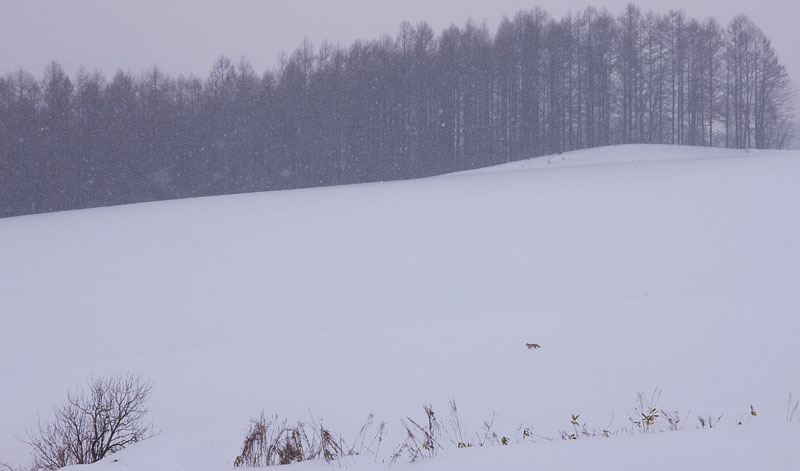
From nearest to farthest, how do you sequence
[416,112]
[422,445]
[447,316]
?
1. [422,445]
2. [447,316]
3. [416,112]

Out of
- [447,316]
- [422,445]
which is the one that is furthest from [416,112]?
[422,445]

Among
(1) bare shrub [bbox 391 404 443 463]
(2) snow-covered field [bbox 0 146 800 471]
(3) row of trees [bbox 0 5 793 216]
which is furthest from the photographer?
(3) row of trees [bbox 0 5 793 216]

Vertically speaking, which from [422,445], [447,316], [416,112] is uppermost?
[416,112]

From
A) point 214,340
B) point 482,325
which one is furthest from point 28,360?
point 482,325

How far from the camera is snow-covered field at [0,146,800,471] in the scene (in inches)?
239

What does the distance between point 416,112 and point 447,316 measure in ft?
113

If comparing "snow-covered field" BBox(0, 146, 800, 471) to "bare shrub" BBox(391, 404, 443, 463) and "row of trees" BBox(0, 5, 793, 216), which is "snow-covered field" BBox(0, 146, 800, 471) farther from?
"row of trees" BBox(0, 5, 793, 216)

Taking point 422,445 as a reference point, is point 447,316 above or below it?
above

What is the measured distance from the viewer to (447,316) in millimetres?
10266

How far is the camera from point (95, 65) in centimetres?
4875

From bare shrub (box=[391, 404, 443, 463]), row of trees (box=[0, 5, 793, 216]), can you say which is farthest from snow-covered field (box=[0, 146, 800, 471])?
row of trees (box=[0, 5, 793, 216])

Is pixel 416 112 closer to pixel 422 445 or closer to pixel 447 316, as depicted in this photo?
pixel 447 316

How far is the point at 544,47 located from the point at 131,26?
41.3 meters

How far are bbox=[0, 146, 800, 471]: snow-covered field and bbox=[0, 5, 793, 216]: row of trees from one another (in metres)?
20.5
